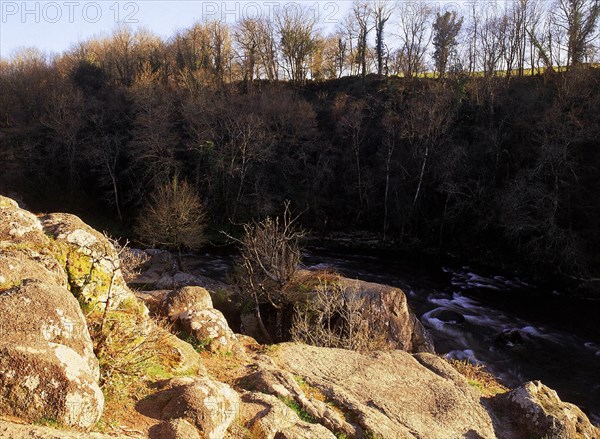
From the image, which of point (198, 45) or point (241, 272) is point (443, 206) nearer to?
point (241, 272)

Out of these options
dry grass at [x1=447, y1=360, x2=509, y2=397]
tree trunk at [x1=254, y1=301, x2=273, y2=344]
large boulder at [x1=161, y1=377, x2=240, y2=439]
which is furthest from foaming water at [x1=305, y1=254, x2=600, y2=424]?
large boulder at [x1=161, y1=377, x2=240, y2=439]

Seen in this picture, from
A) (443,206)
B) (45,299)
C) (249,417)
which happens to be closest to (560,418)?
(249,417)

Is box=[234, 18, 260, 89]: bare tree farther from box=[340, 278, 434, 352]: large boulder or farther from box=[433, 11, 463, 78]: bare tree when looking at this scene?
box=[340, 278, 434, 352]: large boulder

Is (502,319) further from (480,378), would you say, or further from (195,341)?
(195,341)

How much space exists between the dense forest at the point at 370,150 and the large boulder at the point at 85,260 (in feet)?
78.1

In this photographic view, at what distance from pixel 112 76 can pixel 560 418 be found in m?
52.1

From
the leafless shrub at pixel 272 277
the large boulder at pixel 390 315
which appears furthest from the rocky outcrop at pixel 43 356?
the large boulder at pixel 390 315

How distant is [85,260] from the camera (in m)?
8.38

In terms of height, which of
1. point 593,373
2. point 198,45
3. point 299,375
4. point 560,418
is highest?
point 198,45

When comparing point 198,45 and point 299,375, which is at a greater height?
point 198,45

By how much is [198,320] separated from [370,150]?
30914 millimetres

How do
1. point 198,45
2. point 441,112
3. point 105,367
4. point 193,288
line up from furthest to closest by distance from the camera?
point 198,45 < point 441,112 < point 193,288 < point 105,367

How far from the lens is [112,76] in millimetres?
48438

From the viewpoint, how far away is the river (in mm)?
15933
